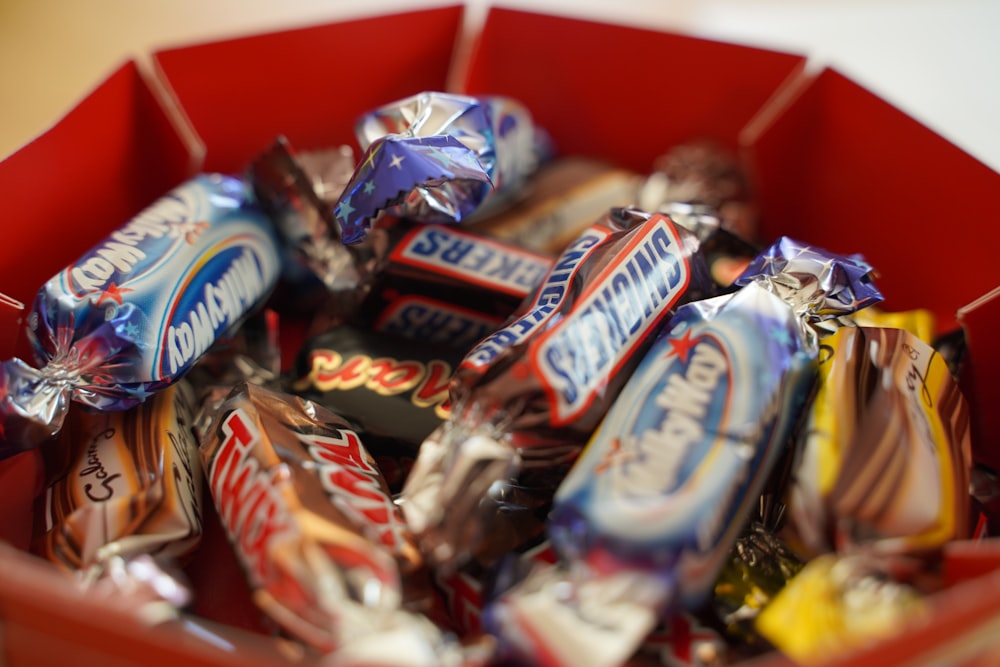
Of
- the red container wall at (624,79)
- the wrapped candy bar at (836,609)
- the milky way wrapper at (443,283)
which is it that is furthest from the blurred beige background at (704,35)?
the wrapped candy bar at (836,609)

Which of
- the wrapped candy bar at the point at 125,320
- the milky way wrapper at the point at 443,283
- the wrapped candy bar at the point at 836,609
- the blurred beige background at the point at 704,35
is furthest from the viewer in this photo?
the blurred beige background at the point at 704,35

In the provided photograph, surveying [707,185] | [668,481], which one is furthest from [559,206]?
[668,481]

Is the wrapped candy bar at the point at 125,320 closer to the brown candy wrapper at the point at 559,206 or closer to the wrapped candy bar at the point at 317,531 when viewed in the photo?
the wrapped candy bar at the point at 317,531

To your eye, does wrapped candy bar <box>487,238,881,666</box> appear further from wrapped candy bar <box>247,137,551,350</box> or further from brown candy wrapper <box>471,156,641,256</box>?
brown candy wrapper <box>471,156,641,256</box>

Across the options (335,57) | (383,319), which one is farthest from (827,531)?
(335,57)

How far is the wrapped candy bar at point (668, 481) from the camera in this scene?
0.79 meters

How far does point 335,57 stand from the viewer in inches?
59.7

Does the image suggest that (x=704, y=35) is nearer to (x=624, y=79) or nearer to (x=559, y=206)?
(x=624, y=79)

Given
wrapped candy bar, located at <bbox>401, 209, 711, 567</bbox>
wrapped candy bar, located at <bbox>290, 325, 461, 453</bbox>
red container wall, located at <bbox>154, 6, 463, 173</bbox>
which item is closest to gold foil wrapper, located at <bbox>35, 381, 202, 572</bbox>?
wrapped candy bar, located at <bbox>290, 325, 461, 453</bbox>

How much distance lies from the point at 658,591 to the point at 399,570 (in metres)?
0.27

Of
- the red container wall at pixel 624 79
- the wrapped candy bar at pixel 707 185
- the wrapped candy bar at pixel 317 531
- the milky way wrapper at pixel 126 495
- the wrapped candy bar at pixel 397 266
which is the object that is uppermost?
the red container wall at pixel 624 79

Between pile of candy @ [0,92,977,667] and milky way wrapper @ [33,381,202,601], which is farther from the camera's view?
milky way wrapper @ [33,381,202,601]

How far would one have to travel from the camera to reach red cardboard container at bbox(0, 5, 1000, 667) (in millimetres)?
1088

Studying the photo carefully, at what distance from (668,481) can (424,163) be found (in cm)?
53
